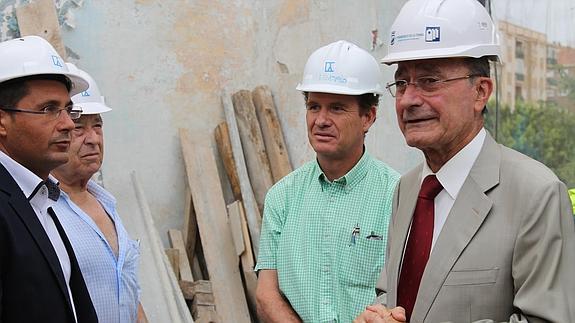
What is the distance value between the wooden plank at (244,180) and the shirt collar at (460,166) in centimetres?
326

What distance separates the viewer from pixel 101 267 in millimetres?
3383

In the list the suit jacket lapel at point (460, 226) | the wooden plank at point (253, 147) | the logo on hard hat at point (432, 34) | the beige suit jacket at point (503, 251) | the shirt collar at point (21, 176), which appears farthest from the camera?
the wooden plank at point (253, 147)

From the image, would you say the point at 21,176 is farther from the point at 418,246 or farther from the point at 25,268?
the point at 418,246

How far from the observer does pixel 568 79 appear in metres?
4.69

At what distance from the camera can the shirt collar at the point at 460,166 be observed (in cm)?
Answer: 238

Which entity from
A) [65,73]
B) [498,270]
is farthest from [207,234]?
[498,270]

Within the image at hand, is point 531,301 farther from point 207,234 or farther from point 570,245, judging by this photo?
point 207,234

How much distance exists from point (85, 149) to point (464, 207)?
2.29m

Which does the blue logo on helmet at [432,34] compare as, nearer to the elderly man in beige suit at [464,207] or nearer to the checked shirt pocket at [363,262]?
the elderly man in beige suit at [464,207]

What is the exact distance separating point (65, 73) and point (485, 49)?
4.83ft

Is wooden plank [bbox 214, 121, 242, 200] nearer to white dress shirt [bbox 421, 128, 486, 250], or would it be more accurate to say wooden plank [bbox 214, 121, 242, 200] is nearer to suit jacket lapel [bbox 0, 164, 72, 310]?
suit jacket lapel [bbox 0, 164, 72, 310]

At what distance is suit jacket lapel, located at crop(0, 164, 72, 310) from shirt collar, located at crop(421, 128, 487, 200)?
1.21 metres

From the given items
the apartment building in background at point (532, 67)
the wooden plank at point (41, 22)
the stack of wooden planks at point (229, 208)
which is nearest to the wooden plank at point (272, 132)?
the stack of wooden planks at point (229, 208)

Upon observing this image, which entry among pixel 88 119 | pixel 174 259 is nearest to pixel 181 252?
pixel 174 259
